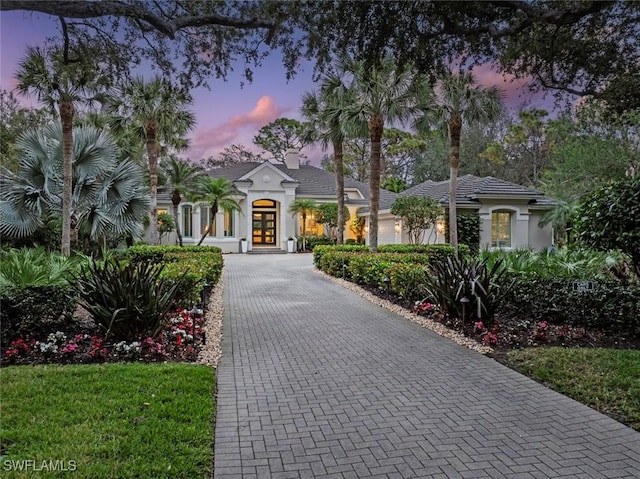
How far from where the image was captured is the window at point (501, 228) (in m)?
23.1

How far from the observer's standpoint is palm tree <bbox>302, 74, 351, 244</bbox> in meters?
17.3

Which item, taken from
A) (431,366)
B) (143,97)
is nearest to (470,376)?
(431,366)

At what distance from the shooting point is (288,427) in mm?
4008

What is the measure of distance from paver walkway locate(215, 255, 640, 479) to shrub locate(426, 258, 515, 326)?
34.5 inches

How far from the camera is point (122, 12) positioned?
4.41 m

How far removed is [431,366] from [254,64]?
16.0 feet

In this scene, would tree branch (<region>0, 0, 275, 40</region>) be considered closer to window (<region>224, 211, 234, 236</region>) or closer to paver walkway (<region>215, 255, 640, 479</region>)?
paver walkway (<region>215, 255, 640, 479</region>)

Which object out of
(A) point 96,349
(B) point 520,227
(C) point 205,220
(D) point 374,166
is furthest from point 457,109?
(C) point 205,220

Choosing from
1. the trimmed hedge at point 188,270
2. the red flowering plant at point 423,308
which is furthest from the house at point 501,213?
the red flowering plant at point 423,308

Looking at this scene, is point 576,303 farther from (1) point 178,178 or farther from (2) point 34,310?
(1) point 178,178

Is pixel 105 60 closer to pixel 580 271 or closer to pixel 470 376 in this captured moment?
pixel 470 376

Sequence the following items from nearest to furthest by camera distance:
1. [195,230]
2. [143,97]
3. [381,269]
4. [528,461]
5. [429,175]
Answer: [528,461]
[381,269]
[143,97]
[195,230]
[429,175]

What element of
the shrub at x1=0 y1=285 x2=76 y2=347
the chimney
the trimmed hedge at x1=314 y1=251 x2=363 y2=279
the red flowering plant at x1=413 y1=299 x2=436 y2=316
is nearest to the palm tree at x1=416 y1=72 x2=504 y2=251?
the trimmed hedge at x1=314 y1=251 x2=363 y2=279

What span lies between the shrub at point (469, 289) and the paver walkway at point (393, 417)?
88 centimetres
